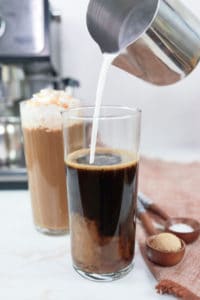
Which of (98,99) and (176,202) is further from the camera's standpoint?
(176,202)

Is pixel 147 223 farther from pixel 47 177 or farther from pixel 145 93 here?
pixel 145 93

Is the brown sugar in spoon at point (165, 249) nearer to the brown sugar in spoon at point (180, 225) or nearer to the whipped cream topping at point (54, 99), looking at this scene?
the brown sugar in spoon at point (180, 225)

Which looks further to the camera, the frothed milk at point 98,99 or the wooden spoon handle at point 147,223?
the wooden spoon handle at point 147,223

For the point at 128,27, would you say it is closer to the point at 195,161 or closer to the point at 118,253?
the point at 118,253

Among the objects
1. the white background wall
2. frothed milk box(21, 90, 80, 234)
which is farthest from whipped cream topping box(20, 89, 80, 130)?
the white background wall

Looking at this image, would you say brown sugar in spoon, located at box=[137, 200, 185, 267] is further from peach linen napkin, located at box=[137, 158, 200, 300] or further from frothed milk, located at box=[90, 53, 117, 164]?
frothed milk, located at box=[90, 53, 117, 164]

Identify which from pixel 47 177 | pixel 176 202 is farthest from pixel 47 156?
pixel 176 202

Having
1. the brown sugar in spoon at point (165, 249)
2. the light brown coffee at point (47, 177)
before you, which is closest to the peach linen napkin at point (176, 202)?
the brown sugar in spoon at point (165, 249)
